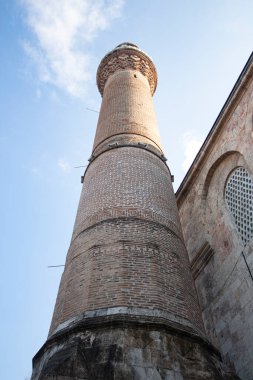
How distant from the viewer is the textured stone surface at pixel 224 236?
604 centimetres

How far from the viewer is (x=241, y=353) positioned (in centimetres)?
578

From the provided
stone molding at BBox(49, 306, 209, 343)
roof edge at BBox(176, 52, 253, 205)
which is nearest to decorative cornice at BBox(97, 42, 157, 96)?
roof edge at BBox(176, 52, 253, 205)

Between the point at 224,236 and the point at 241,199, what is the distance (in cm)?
76

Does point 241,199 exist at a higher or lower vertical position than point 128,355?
higher

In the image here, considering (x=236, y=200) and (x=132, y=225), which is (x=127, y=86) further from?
(x=132, y=225)

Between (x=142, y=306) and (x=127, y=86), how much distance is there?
696 cm

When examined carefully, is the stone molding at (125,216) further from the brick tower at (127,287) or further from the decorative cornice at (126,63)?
the decorative cornice at (126,63)

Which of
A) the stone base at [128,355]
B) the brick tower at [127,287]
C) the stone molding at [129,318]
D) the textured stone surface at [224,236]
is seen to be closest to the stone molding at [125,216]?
the brick tower at [127,287]

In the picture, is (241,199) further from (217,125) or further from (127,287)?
(127,287)

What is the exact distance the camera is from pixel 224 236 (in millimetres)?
7250

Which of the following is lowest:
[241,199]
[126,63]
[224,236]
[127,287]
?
[127,287]

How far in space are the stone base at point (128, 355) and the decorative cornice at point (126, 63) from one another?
866cm

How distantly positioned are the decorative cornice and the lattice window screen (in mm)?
5136

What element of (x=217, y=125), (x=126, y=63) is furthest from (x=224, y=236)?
(x=126, y=63)
